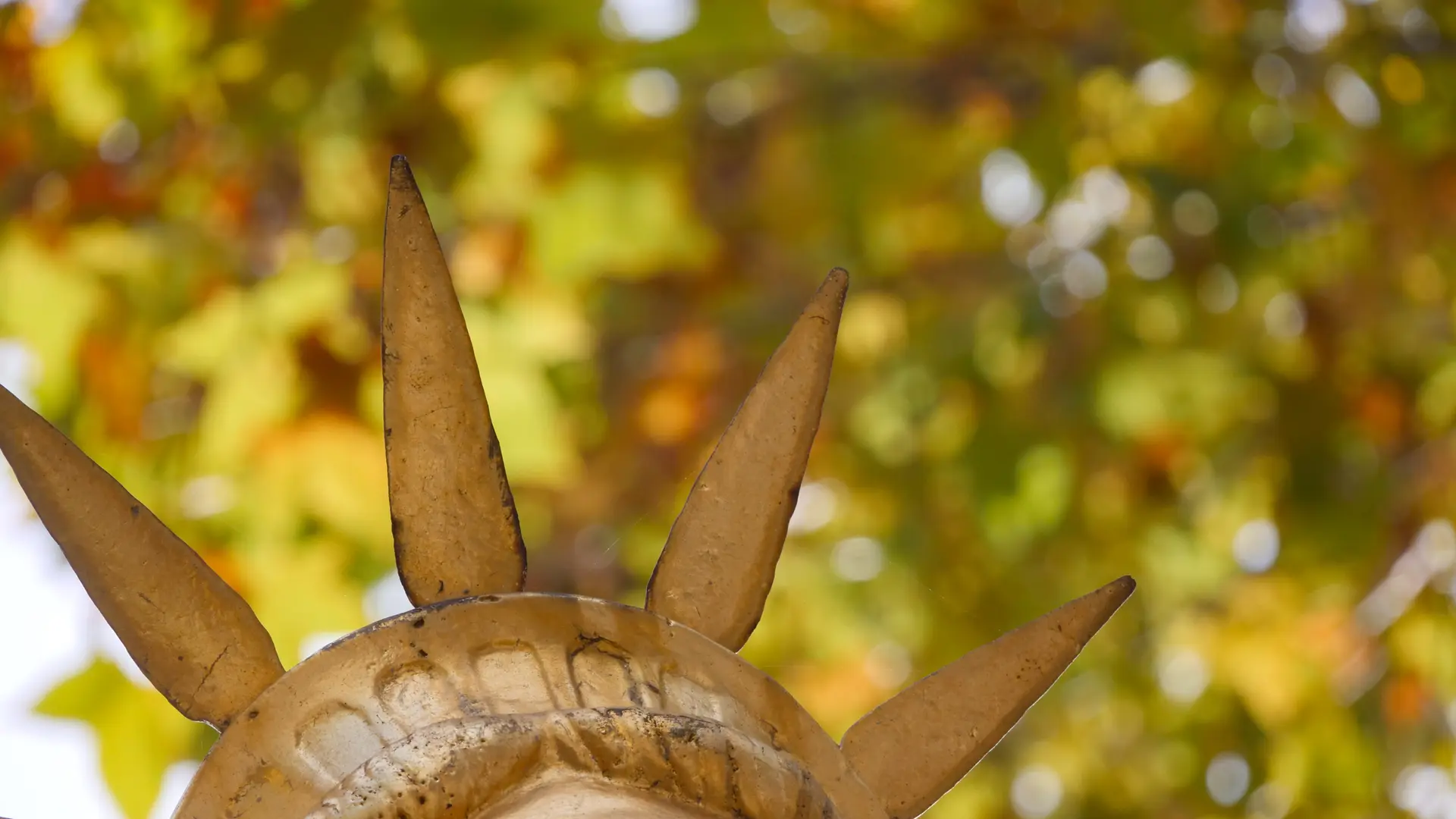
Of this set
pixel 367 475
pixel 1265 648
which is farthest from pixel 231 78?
pixel 1265 648

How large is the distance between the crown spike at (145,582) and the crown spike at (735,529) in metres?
0.24

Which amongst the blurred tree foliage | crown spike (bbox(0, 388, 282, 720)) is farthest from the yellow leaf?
crown spike (bbox(0, 388, 282, 720))

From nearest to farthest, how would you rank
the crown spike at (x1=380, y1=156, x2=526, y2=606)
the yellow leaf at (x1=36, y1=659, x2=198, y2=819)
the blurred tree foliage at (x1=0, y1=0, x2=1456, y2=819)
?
1. the crown spike at (x1=380, y1=156, x2=526, y2=606)
2. the yellow leaf at (x1=36, y1=659, x2=198, y2=819)
3. the blurred tree foliage at (x1=0, y1=0, x2=1456, y2=819)

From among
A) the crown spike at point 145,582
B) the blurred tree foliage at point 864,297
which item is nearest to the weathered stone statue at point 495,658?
the crown spike at point 145,582

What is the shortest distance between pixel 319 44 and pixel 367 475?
2.40 feet

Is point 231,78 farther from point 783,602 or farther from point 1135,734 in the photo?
point 1135,734

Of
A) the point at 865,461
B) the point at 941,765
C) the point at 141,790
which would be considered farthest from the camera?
the point at 865,461

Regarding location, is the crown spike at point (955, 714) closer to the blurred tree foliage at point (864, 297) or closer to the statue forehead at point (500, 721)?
the statue forehead at point (500, 721)

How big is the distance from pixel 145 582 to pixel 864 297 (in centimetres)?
276

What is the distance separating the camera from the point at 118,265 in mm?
2623

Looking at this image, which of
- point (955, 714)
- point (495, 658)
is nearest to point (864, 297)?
point (955, 714)

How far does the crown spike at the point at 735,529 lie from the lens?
3.08 ft

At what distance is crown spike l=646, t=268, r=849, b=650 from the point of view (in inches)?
36.9

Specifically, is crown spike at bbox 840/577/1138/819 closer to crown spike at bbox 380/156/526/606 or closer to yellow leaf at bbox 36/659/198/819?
crown spike at bbox 380/156/526/606
